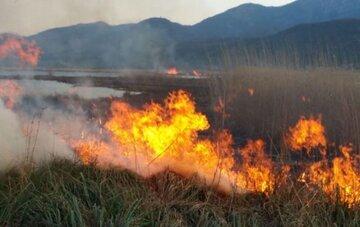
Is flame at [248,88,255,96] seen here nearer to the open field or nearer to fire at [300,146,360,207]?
the open field

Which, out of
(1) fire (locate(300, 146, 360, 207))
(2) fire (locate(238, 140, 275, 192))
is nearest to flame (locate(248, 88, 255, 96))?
(1) fire (locate(300, 146, 360, 207))

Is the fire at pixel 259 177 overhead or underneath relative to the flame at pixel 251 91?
underneath

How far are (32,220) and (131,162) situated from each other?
2.34 metres

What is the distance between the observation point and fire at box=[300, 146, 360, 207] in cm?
633

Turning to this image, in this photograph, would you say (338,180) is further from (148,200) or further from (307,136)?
(307,136)

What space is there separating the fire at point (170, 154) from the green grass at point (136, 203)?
0.94ft

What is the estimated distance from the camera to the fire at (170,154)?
282 inches

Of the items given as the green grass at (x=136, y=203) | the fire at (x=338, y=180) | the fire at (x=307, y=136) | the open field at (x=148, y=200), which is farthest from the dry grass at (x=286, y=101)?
the green grass at (x=136, y=203)

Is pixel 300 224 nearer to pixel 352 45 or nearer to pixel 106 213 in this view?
pixel 106 213

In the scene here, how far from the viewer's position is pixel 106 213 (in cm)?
523

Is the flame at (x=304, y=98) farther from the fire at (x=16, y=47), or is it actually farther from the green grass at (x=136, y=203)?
the fire at (x=16, y=47)

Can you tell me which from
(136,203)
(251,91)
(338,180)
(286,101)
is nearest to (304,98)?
(286,101)

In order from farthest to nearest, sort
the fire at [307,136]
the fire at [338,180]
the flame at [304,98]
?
the flame at [304,98] < the fire at [307,136] < the fire at [338,180]

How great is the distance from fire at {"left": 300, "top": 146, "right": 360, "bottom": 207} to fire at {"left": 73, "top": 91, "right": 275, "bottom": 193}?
1.94 ft
